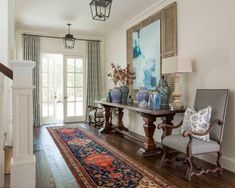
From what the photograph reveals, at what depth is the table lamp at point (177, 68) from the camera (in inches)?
133

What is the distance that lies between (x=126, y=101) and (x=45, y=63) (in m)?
3.29

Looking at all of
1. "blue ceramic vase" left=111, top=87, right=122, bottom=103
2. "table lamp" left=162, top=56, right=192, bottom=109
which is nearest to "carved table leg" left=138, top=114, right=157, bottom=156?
"table lamp" left=162, top=56, right=192, bottom=109

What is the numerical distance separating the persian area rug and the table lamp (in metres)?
1.22

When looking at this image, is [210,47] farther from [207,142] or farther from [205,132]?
[207,142]

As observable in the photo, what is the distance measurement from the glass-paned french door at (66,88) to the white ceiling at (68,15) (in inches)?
38.9

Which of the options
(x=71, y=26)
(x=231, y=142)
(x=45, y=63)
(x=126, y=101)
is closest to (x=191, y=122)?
(x=231, y=142)

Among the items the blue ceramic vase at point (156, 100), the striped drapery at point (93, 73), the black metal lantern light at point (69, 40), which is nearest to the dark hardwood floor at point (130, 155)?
the blue ceramic vase at point (156, 100)

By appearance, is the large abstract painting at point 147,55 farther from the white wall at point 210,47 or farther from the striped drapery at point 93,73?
the striped drapery at point 93,73

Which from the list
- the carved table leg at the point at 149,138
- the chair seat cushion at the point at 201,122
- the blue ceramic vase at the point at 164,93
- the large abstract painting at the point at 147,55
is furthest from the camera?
the large abstract painting at the point at 147,55

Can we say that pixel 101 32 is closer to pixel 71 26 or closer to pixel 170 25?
pixel 71 26

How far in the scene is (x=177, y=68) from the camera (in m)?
3.36

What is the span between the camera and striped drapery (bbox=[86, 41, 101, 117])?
720 centimetres

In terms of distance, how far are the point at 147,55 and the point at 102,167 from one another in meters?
2.69

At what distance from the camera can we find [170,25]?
415 centimetres
